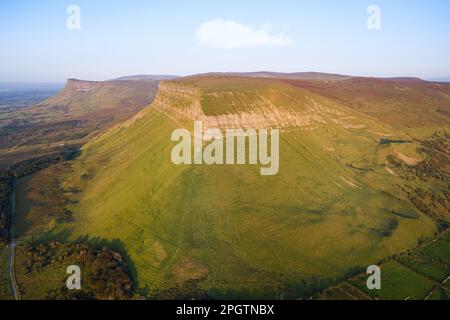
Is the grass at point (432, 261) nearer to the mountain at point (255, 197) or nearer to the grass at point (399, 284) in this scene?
the grass at point (399, 284)

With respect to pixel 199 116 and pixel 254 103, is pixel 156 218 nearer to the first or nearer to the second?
pixel 199 116

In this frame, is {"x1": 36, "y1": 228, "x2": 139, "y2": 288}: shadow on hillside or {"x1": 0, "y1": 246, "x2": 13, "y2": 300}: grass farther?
{"x1": 36, "y1": 228, "x2": 139, "y2": 288}: shadow on hillside

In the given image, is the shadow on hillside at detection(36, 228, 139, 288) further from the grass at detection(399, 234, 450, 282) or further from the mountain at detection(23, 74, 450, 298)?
the grass at detection(399, 234, 450, 282)

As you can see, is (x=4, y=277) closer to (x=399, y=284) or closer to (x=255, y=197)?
(x=255, y=197)

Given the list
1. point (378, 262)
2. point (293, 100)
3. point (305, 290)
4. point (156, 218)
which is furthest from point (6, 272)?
point (293, 100)

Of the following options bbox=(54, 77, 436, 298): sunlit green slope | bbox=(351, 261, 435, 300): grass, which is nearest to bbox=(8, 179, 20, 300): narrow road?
bbox=(54, 77, 436, 298): sunlit green slope

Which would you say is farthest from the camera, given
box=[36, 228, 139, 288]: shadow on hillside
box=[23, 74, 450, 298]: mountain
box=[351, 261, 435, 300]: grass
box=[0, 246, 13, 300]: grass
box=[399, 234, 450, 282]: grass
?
box=[36, 228, 139, 288]: shadow on hillside
